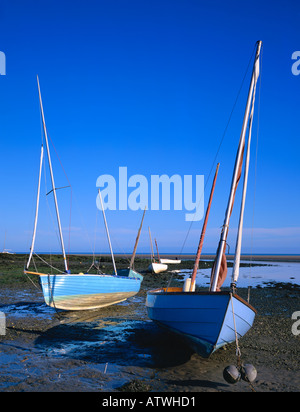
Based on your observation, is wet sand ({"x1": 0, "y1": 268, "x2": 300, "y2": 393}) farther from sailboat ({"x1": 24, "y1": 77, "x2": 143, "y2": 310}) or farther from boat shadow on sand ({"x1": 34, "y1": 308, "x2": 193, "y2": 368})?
sailboat ({"x1": 24, "y1": 77, "x2": 143, "y2": 310})

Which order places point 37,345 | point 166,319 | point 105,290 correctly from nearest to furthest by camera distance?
point 166,319, point 37,345, point 105,290

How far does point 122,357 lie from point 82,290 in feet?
22.6

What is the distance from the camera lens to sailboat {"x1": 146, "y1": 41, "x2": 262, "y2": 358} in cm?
916

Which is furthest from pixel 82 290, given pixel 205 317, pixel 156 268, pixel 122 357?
pixel 156 268

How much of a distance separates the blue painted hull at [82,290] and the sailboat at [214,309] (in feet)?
19.6

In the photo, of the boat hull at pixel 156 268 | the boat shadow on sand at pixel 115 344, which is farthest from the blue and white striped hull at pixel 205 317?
the boat hull at pixel 156 268

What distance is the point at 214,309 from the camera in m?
9.18

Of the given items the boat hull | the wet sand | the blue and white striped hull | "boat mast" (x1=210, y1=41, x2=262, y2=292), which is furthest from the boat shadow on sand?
the boat hull

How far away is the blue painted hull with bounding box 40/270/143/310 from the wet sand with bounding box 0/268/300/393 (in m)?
0.69

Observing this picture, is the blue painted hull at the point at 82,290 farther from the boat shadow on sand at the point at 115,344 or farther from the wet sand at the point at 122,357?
the boat shadow on sand at the point at 115,344
